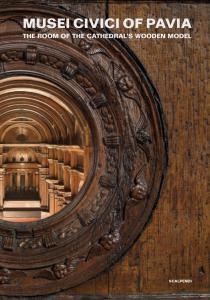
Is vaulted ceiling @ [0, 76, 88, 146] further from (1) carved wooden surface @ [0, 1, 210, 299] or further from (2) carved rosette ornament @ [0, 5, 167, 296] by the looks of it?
(1) carved wooden surface @ [0, 1, 210, 299]

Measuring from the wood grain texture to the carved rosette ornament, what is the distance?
0.24 ft

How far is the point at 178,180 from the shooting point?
7.07 feet

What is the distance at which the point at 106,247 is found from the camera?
2090 millimetres

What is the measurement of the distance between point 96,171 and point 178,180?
43 centimetres

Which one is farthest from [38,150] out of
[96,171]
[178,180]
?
[178,180]

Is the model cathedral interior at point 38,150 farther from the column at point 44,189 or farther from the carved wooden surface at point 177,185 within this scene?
the carved wooden surface at point 177,185

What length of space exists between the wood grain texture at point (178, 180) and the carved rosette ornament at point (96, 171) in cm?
7

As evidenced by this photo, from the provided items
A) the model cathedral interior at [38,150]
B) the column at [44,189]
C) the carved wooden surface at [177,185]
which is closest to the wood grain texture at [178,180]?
the carved wooden surface at [177,185]

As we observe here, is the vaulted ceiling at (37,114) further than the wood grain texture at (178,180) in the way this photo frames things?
Yes

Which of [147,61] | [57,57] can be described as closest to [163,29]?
[147,61]

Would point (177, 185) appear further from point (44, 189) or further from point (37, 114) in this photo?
point (37, 114)

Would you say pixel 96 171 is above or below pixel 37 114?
below

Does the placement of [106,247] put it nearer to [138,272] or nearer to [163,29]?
[138,272]

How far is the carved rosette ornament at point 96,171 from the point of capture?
2.06 m
